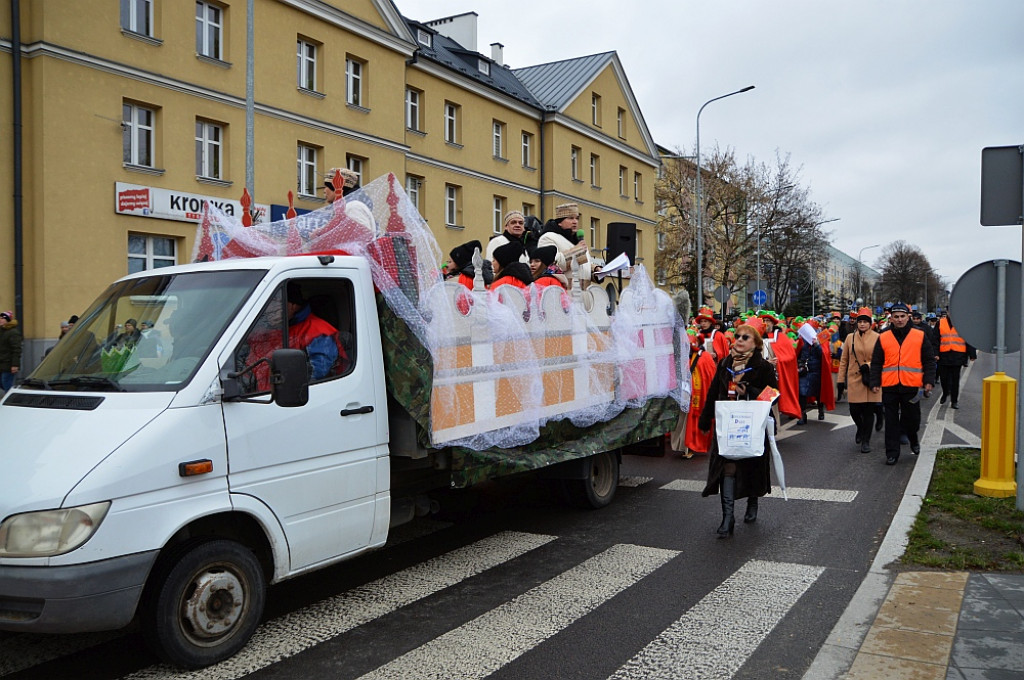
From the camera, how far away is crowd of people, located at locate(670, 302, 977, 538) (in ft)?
22.8

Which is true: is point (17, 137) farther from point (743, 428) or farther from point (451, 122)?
point (451, 122)

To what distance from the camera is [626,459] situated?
35.6 ft

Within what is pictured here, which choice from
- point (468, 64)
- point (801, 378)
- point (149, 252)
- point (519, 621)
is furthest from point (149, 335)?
point (468, 64)

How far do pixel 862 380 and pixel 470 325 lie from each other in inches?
296

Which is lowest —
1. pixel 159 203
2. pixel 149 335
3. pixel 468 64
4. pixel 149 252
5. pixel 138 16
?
pixel 149 335

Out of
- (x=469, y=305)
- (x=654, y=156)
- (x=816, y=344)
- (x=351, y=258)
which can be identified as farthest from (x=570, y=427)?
(x=654, y=156)

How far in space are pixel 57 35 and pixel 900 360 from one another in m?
16.9

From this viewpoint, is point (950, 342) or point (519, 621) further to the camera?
point (950, 342)

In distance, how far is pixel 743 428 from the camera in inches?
267

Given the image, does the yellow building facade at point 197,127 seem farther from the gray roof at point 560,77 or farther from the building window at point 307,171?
the gray roof at point 560,77

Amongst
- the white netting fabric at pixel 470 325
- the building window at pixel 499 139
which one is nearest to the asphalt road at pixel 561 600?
the white netting fabric at pixel 470 325

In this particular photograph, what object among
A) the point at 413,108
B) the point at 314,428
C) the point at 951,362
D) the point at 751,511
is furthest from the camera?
the point at 413,108

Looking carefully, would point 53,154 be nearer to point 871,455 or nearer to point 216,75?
point 216,75

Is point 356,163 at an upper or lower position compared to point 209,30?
lower
